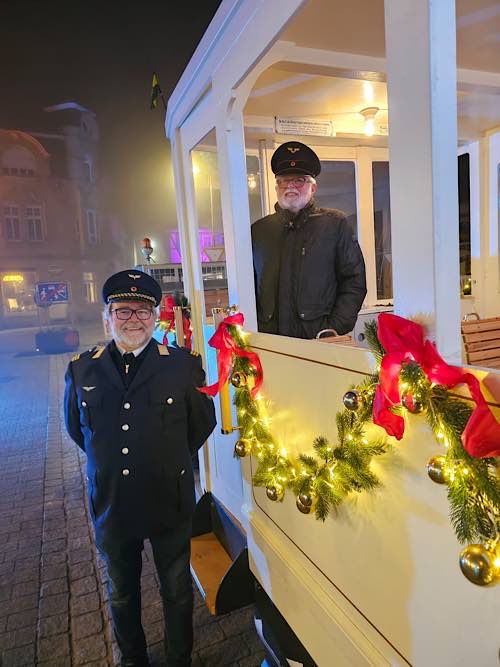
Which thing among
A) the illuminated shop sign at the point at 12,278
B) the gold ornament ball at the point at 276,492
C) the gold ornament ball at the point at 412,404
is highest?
the illuminated shop sign at the point at 12,278

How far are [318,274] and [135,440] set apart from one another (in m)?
1.17

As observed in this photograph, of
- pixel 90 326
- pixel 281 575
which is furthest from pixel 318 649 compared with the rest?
pixel 90 326

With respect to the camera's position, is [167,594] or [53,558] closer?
[167,594]

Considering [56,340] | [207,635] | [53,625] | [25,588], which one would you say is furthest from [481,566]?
[56,340]

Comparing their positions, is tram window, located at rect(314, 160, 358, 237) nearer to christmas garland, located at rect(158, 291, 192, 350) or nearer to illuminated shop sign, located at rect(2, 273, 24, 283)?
christmas garland, located at rect(158, 291, 192, 350)

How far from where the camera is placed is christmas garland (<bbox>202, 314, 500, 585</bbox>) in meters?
0.78

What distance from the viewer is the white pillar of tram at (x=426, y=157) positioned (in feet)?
2.91

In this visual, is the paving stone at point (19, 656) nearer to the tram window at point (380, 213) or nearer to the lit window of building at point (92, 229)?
the tram window at point (380, 213)

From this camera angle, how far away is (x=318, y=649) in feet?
5.31

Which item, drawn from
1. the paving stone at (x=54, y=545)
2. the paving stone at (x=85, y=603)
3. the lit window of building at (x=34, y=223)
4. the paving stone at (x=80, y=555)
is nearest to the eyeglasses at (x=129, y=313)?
the paving stone at (x=85, y=603)

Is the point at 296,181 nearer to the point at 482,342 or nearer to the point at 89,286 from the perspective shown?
the point at 482,342

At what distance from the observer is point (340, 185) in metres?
3.79

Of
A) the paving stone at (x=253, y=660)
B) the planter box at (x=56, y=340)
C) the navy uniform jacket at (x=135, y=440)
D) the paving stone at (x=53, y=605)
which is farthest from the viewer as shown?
the planter box at (x=56, y=340)

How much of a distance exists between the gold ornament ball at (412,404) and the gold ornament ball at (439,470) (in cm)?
11
